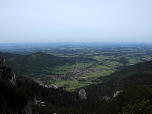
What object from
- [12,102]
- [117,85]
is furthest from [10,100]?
[117,85]

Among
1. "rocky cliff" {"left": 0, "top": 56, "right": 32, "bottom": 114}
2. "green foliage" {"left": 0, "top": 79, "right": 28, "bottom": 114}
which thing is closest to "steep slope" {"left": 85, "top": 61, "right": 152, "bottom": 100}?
"rocky cliff" {"left": 0, "top": 56, "right": 32, "bottom": 114}

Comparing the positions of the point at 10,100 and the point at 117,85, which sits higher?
the point at 10,100

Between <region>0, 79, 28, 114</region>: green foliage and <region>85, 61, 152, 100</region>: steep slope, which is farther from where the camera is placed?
<region>85, 61, 152, 100</region>: steep slope

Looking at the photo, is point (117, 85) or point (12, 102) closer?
point (12, 102)

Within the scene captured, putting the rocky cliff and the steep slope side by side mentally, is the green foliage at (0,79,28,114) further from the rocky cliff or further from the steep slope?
the steep slope

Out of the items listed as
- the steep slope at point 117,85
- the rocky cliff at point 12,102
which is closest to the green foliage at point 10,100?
the rocky cliff at point 12,102

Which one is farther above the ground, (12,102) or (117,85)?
(12,102)

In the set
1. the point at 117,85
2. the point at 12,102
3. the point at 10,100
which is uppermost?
the point at 10,100

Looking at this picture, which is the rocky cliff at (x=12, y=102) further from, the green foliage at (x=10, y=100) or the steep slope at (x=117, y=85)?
the steep slope at (x=117, y=85)

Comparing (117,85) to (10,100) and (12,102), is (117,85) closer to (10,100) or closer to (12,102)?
(12,102)

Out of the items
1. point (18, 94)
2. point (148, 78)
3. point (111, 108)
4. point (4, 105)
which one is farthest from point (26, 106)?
point (148, 78)

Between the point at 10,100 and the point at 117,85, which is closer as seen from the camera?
the point at 10,100

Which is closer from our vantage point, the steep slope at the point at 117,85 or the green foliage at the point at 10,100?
the green foliage at the point at 10,100

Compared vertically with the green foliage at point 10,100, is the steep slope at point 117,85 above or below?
below
